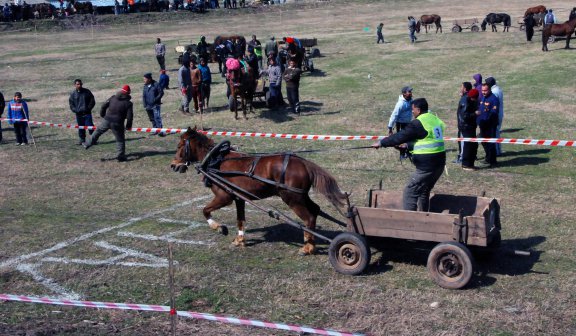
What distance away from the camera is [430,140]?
31.3ft

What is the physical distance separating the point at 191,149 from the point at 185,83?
11.2 metres

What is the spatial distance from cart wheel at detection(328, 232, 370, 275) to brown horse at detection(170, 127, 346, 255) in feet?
2.32

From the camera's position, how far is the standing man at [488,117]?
15367 mm

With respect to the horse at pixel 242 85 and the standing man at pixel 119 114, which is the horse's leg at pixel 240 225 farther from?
the horse at pixel 242 85

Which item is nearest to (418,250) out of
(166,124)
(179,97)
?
(166,124)

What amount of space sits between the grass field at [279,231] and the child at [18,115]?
497 millimetres

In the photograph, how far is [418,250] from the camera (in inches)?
395

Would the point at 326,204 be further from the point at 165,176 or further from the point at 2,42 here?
the point at 2,42

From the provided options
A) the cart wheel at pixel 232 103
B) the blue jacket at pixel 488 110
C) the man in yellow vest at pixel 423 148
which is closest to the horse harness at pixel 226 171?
the man in yellow vest at pixel 423 148

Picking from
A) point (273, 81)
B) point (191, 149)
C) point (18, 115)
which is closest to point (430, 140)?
point (191, 149)

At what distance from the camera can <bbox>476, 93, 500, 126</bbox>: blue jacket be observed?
15367mm

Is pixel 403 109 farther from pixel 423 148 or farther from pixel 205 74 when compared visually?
pixel 205 74

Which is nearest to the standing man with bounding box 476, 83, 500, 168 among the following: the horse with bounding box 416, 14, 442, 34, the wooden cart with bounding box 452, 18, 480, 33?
the horse with bounding box 416, 14, 442, 34

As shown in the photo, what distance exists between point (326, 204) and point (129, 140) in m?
8.55
